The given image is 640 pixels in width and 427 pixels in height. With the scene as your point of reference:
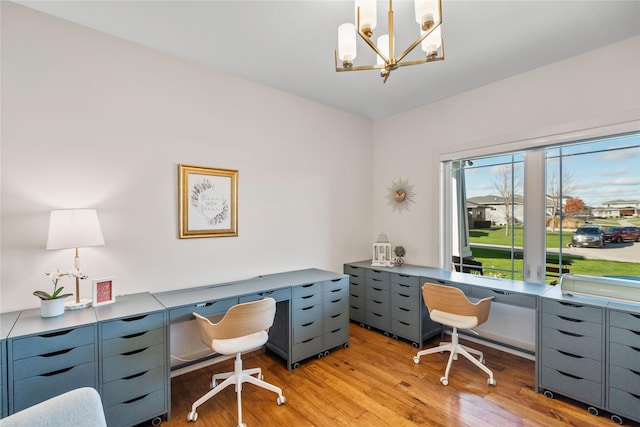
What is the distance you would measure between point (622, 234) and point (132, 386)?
397 centimetres

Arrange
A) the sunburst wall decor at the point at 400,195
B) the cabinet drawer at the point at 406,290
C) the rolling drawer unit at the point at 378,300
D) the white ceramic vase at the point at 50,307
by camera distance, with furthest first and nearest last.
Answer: the sunburst wall decor at the point at 400,195 → the rolling drawer unit at the point at 378,300 → the cabinet drawer at the point at 406,290 → the white ceramic vase at the point at 50,307

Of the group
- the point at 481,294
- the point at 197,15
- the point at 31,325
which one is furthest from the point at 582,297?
the point at 31,325

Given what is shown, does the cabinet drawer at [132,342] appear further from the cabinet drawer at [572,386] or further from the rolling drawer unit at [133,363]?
the cabinet drawer at [572,386]

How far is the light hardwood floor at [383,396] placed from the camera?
2012 mm

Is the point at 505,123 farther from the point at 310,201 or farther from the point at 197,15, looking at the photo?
the point at 197,15

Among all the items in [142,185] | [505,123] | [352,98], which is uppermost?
[352,98]

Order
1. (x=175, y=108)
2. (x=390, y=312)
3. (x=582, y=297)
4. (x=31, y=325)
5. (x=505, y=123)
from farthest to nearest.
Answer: (x=390, y=312) → (x=505, y=123) → (x=175, y=108) → (x=582, y=297) → (x=31, y=325)

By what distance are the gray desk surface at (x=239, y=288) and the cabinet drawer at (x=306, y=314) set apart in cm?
25

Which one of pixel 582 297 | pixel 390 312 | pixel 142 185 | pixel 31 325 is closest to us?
pixel 31 325

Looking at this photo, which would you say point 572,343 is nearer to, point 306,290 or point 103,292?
point 306,290

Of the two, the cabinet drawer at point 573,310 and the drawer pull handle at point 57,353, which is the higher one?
the cabinet drawer at point 573,310

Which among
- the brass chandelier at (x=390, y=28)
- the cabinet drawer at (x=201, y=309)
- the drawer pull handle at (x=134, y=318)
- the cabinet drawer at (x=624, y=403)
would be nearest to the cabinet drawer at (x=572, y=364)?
the cabinet drawer at (x=624, y=403)

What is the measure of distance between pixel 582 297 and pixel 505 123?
5.70 feet

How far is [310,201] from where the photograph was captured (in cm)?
352
